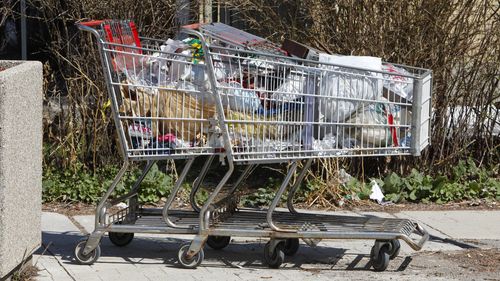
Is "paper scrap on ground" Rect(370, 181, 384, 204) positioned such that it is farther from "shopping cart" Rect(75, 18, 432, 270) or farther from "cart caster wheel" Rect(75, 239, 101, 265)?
"cart caster wheel" Rect(75, 239, 101, 265)

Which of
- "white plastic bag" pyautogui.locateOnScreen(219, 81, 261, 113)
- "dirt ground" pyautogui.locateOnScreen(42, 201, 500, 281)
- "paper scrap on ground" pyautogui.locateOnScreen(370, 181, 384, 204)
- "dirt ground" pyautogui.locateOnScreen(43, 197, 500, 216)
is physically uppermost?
"white plastic bag" pyautogui.locateOnScreen(219, 81, 261, 113)

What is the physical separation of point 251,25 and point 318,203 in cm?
210

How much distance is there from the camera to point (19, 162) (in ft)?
17.7

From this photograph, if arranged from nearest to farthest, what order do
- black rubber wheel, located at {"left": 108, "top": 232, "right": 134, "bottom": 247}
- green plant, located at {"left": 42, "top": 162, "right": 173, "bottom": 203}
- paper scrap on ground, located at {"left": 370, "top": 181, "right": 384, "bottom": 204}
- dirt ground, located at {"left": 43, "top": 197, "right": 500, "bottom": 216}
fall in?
black rubber wheel, located at {"left": 108, "top": 232, "right": 134, "bottom": 247} < dirt ground, located at {"left": 43, "top": 197, "right": 500, "bottom": 216} < green plant, located at {"left": 42, "top": 162, "right": 173, "bottom": 203} < paper scrap on ground, located at {"left": 370, "top": 181, "right": 384, "bottom": 204}

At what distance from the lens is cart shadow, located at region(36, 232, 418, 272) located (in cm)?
634

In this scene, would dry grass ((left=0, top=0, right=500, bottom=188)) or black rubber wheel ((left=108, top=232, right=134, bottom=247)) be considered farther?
dry grass ((left=0, top=0, right=500, bottom=188))

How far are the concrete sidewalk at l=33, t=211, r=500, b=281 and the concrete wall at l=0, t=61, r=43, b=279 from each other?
51cm

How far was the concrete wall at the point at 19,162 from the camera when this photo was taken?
5145 millimetres

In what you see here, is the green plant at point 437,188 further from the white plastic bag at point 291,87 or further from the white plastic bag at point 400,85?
the white plastic bag at point 291,87

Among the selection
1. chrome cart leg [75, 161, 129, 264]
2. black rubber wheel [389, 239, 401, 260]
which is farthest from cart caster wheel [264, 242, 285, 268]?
chrome cart leg [75, 161, 129, 264]

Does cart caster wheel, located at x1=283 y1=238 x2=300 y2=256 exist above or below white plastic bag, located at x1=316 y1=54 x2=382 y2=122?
below

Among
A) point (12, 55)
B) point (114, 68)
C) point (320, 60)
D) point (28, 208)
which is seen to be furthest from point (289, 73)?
point (12, 55)

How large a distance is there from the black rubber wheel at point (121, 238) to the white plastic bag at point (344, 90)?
1.66m

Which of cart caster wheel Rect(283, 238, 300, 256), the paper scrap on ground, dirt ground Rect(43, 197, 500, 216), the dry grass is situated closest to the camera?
cart caster wheel Rect(283, 238, 300, 256)
